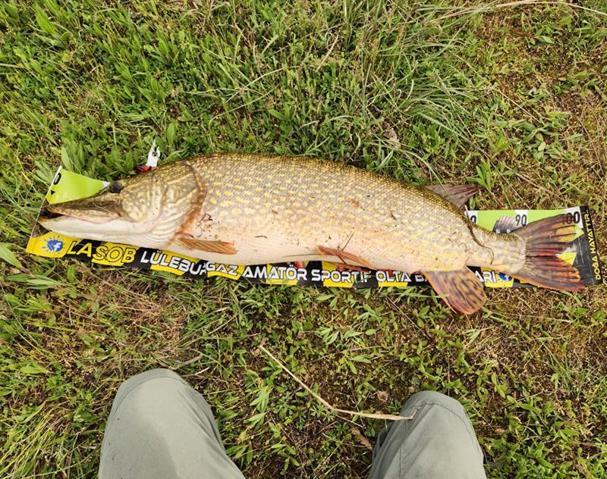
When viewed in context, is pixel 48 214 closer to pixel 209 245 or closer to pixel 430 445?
pixel 209 245

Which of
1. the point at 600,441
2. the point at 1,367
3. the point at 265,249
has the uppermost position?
the point at 265,249

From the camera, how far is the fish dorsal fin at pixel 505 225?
8.95 feet

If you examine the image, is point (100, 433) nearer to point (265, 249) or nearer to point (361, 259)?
point (265, 249)

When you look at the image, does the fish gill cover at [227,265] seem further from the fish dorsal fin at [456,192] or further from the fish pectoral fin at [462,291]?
the fish dorsal fin at [456,192]

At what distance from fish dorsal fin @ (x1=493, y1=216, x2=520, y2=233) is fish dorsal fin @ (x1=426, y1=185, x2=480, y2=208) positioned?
0.26 meters

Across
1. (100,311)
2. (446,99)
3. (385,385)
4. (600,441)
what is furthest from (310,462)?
(446,99)

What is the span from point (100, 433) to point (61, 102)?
6.87 ft

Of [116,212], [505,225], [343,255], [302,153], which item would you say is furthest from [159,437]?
[505,225]

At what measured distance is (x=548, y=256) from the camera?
2.63m

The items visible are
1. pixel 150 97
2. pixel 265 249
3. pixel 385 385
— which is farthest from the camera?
pixel 150 97

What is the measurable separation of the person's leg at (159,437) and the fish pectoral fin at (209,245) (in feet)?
2.44

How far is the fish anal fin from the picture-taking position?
241 centimetres

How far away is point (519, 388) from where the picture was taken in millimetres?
2605

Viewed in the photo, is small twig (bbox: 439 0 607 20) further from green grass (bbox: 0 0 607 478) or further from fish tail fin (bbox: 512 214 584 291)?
fish tail fin (bbox: 512 214 584 291)
